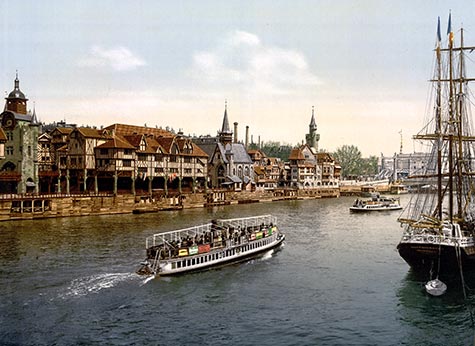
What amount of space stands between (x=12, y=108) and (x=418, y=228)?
89.2 m

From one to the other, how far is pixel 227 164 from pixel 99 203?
58607 millimetres

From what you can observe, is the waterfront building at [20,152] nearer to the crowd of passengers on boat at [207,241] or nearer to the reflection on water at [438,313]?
the crowd of passengers on boat at [207,241]

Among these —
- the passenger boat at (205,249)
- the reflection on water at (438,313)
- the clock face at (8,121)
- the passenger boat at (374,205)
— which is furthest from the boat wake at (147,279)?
the passenger boat at (374,205)

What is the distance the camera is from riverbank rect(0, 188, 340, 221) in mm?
89062

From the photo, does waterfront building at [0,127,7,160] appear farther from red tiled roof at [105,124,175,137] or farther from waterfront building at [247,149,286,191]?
waterfront building at [247,149,286,191]

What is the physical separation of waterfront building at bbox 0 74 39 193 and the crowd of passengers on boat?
56.6 metres

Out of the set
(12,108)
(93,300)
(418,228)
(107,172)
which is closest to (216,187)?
(107,172)

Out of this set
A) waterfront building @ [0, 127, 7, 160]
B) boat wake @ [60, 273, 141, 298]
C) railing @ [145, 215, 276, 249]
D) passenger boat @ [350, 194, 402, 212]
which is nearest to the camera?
boat wake @ [60, 273, 141, 298]

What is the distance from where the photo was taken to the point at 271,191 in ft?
536

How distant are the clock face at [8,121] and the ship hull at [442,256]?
84.1 metres

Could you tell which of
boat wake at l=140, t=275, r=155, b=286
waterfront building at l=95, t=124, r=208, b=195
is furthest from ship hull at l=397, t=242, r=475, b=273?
waterfront building at l=95, t=124, r=208, b=195

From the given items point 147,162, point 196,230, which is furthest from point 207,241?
point 147,162

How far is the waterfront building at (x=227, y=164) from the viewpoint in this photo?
153 meters

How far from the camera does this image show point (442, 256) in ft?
152
